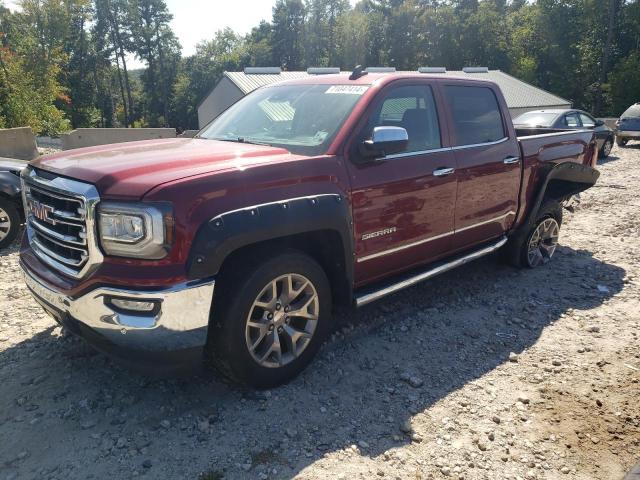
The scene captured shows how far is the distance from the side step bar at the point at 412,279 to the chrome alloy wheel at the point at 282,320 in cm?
42

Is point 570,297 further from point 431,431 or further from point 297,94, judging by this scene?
point 297,94

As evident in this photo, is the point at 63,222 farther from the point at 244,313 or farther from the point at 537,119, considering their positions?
the point at 537,119

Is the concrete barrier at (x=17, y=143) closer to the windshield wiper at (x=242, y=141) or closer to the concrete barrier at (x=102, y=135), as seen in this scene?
the concrete barrier at (x=102, y=135)

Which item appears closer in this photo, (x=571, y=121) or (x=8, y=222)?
(x=8, y=222)

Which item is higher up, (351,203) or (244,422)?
(351,203)

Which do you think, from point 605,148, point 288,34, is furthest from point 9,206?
point 288,34

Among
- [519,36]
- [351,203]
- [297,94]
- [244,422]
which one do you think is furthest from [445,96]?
[519,36]

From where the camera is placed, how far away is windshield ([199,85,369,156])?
3.56 metres

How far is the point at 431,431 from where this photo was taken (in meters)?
2.98

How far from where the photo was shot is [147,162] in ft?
9.81

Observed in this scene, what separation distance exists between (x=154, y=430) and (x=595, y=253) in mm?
5775

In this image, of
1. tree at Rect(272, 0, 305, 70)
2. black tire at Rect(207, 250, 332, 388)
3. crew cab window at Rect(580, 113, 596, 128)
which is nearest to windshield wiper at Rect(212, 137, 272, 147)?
black tire at Rect(207, 250, 332, 388)

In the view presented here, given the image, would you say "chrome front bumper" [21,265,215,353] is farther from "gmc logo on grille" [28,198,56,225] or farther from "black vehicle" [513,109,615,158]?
"black vehicle" [513,109,615,158]

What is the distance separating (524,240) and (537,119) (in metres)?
9.97
